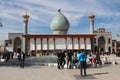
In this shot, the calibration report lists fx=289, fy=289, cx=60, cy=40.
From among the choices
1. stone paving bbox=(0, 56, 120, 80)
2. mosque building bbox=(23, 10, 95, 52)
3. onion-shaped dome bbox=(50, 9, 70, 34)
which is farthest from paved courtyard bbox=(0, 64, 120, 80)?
onion-shaped dome bbox=(50, 9, 70, 34)

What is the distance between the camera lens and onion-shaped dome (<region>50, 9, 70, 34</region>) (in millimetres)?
57094

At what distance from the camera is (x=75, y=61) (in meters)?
18.9

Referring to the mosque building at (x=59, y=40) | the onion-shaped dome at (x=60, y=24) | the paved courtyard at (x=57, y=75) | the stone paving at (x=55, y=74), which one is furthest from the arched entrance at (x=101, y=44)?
the paved courtyard at (x=57, y=75)

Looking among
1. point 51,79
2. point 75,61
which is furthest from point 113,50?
point 51,79

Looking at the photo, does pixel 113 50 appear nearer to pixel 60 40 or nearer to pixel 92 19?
pixel 92 19

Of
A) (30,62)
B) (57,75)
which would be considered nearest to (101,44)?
(30,62)

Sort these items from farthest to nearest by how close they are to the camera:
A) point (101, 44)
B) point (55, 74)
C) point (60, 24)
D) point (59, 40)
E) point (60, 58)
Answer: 1. point (101, 44)
2. point (60, 24)
3. point (59, 40)
4. point (60, 58)
5. point (55, 74)

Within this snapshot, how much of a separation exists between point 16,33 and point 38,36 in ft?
71.4

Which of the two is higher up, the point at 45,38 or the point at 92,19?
the point at 92,19

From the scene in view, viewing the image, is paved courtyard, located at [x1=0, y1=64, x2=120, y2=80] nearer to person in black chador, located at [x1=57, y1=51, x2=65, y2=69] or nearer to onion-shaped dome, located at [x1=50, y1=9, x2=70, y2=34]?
person in black chador, located at [x1=57, y1=51, x2=65, y2=69]

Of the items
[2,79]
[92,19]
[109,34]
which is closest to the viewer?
[2,79]

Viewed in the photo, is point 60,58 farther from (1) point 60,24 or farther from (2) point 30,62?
(1) point 60,24

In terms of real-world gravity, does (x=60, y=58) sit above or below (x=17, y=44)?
below

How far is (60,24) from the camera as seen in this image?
187 ft
